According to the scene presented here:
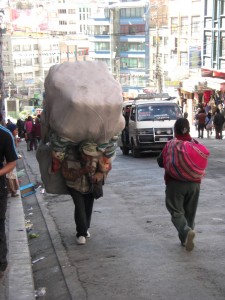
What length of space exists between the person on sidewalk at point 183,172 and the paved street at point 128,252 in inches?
14.7

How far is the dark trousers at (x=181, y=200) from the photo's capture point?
6.26 meters

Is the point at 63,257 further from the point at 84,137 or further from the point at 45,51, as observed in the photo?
the point at 45,51

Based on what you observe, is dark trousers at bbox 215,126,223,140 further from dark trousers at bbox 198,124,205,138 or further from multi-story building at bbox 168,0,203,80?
multi-story building at bbox 168,0,203,80

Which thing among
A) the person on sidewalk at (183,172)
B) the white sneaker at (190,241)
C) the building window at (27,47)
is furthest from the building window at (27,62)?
the white sneaker at (190,241)

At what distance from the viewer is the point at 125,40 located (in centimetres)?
10262

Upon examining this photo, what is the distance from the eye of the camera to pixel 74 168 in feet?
21.4

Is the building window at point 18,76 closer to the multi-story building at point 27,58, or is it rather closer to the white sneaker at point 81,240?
the multi-story building at point 27,58

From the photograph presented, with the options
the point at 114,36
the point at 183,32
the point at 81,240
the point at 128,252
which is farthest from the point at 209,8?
the point at 114,36

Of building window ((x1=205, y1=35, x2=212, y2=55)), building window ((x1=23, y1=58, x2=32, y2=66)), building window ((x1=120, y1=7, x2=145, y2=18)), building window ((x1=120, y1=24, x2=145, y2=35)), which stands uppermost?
building window ((x1=120, y1=7, x2=145, y2=18))

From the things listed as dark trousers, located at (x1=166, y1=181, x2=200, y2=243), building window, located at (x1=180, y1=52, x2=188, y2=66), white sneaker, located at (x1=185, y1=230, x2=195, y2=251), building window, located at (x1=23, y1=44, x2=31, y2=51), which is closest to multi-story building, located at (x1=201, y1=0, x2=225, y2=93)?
building window, located at (x1=180, y1=52, x2=188, y2=66)

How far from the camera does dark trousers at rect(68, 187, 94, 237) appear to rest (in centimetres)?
667

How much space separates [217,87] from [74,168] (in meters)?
32.9

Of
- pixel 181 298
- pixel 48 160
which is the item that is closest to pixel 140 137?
pixel 48 160

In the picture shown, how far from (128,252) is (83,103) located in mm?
1871
